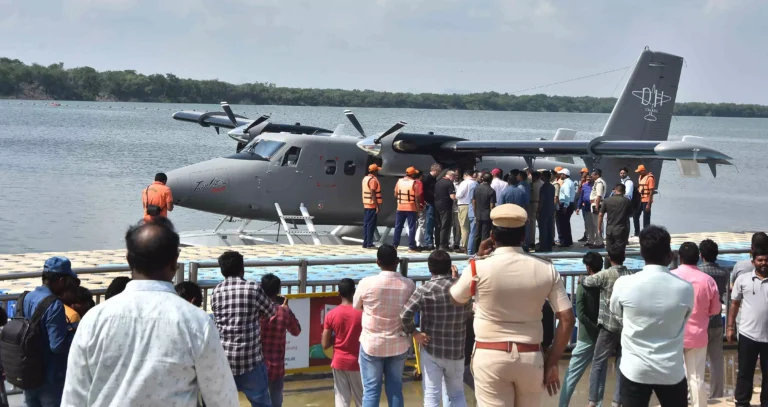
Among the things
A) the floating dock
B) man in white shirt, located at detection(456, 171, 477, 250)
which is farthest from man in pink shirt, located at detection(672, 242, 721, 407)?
man in white shirt, located at detection(456, 171, 477, 250)

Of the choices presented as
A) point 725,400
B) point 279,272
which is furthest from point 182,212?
point 725,400

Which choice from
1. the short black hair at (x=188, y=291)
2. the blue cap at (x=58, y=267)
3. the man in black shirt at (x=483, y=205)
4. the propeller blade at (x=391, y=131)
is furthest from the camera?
the propeller blade at (x=391, y=131)

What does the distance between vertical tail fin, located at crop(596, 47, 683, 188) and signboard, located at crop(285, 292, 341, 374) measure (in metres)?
13.0

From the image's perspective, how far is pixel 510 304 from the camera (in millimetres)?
5289

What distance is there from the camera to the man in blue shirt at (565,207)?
1688cm

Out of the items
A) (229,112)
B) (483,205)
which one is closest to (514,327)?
(483,205)

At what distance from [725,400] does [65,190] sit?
39288 millimetres

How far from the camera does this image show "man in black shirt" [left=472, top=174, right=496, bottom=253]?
14.8m

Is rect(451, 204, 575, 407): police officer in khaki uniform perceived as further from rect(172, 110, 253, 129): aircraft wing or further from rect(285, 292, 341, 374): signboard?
rect(172, 110, 253, 129): aircraft wing

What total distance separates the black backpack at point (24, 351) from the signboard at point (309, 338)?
3651 mm

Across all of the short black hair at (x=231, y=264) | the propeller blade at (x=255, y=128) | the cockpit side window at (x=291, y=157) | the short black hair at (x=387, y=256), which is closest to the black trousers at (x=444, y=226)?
the cockpit side window at (x=291, y=157)

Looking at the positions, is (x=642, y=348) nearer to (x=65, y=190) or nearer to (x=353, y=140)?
(x=353, y=140)

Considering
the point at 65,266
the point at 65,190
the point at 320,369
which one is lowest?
the point at 65,190

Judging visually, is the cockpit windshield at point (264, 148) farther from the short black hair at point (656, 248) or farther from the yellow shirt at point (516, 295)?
the yellow shirt at point (516, 295)
